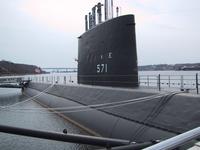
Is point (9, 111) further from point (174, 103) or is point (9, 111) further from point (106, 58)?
point (174, 103)

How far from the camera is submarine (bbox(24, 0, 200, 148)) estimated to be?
7.19 meters

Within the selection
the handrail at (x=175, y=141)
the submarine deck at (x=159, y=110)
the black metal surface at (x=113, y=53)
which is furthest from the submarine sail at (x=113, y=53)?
the handrail at (x=175, y=141)

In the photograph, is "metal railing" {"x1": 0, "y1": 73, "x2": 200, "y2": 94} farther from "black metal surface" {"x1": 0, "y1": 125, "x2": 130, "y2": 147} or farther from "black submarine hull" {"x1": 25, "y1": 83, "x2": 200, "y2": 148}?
"black metal surface" {"x1": 0, "y1": 125, "x2": 130, "y2": 147}

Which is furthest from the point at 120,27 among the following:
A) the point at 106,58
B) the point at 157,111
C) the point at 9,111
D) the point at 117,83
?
the point at 9,111

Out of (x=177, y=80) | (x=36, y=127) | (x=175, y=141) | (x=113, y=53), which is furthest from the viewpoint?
(x=36, y=127)

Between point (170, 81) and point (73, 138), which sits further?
point (170, 81)

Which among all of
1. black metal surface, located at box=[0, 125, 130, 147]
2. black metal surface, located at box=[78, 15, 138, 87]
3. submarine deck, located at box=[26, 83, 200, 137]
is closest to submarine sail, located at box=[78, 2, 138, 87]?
black metal surface, located at box=[78, 15, 138, 87]

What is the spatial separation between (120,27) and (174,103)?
14.8ft

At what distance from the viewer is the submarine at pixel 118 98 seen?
7.19m

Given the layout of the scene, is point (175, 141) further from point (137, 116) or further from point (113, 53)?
point (113, 53)

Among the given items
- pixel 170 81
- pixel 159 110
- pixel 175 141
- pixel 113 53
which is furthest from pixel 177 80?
pixel 175 141

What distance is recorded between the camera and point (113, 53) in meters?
11.6

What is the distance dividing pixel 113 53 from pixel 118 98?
1.98 meters

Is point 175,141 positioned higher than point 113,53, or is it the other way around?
point 113,53
